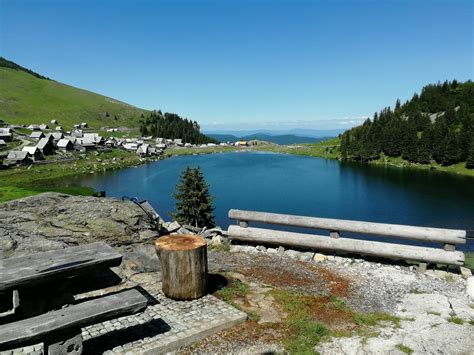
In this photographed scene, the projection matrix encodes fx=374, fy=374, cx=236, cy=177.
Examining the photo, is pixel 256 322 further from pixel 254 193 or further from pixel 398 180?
pixel 398 180

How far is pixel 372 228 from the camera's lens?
46.8ft

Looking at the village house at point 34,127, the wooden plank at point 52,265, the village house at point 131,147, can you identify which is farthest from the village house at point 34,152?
the wooden plank at point 52,265

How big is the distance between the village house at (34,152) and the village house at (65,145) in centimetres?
1722

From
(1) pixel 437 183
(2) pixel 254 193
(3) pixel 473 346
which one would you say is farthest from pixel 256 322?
(1) pixel 437 183

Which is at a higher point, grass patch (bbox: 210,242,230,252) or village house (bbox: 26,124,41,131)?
village house (bbox: 26,124,41,131)

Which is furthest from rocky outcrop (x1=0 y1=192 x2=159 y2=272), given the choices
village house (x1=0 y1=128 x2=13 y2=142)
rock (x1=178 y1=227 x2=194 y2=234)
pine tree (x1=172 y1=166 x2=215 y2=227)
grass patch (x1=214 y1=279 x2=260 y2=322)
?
village house (x1=0 y1=128 x2=13 y2=142)

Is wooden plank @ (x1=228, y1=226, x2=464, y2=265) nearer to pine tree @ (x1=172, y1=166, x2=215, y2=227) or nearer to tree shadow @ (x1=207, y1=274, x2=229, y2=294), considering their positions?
tree shadow @ (x1=207, y1=274, x2=229, y2=294)

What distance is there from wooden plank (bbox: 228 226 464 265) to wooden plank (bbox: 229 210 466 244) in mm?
388

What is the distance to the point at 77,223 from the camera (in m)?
14.6

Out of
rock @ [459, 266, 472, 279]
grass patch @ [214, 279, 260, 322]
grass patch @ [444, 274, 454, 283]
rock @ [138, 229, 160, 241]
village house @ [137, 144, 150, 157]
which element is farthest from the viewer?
village house @ [137, 144, 150, 157]

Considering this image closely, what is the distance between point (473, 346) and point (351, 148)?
152 meters

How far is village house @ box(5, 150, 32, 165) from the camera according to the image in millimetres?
104750

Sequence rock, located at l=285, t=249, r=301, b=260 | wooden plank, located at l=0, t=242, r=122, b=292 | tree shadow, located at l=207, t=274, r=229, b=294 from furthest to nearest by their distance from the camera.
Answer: rock, located at l=285, t=249, r=301, b=260 < tree shadow, located at l=207, t=274, r=229, b=294 < wooden plank, located at l=0, t=242, r=122, b=292

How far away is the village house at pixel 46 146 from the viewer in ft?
398
